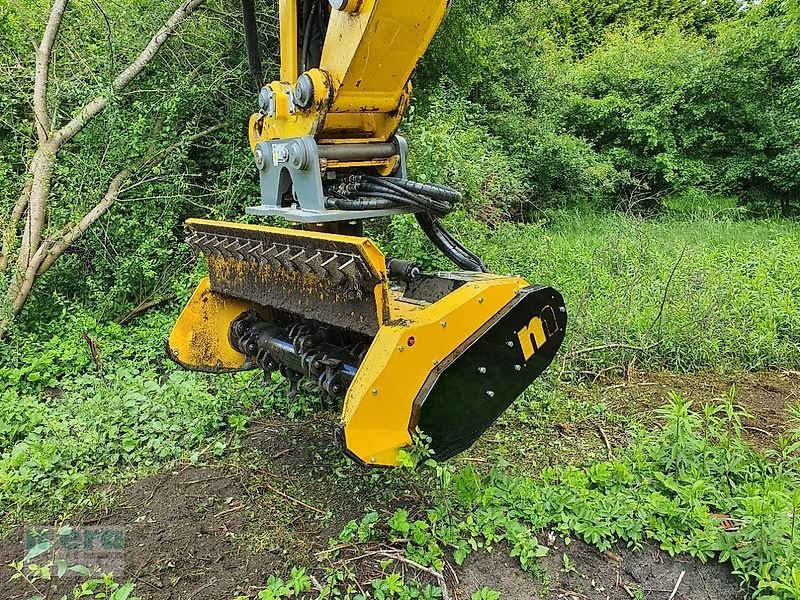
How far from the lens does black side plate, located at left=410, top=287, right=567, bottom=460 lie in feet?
8.64

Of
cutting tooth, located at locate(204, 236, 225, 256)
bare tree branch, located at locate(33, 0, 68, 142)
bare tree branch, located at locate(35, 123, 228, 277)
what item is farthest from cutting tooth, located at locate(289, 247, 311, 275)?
bare tree branch, located at locate(33, 0, 68, 142)

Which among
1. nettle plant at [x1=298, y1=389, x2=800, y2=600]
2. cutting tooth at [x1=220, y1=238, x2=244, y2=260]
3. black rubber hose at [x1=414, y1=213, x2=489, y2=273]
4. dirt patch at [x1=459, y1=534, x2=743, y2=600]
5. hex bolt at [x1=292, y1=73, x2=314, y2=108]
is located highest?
hex bolt at [x1=292, y1=73, x2=314, y2=108]

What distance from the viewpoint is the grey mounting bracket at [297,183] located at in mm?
3020

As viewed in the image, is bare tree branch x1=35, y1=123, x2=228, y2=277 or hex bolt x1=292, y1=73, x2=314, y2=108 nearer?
hex bolt x1=292, y1=73, x2=314, y2=108

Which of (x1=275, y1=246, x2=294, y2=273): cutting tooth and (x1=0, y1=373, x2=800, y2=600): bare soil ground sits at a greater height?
(x1=275, y1=246, x2=294, y2=273): cutting tooth

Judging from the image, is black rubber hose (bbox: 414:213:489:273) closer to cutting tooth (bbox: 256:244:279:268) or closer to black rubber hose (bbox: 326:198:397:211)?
black rubber hose (bbox: 326:198:397:211)

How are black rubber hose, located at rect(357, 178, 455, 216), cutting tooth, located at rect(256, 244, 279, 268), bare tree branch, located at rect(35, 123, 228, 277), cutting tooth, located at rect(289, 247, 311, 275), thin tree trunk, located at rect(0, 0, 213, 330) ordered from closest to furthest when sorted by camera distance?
cutting tooth, located at rect(289, 247, 311, 275) → cutting tooth, located at rect(256, 244, 279, 268) → black rubber hose, located at rect(357, 178, 455, 216) → thin tree trunk, located at rect(0, 0, 213, 330) → bare tree branch, located at rect(35, 123, 228, 277)

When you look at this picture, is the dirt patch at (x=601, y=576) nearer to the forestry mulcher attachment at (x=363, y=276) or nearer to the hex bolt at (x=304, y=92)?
the forestry mulcher attachment at (x=363, y=276)

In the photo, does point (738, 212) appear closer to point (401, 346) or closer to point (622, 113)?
point (622, 113)

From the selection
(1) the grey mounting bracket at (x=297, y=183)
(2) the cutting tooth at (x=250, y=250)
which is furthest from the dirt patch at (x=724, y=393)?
(2) the cutting tooth at (x=250, y=250)

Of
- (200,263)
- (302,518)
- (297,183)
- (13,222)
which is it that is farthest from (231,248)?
(13,222)

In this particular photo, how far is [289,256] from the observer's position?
2861 millimetres

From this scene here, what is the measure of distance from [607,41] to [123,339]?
1497 cm

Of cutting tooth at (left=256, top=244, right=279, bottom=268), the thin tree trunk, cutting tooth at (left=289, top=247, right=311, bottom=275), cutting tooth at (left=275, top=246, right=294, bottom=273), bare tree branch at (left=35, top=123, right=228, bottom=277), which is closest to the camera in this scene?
cutting tooth at (left=289, top=247, right=311, bottom=275)
